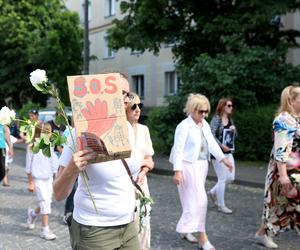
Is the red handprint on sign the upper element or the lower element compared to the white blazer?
upper

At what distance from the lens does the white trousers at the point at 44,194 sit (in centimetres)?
653

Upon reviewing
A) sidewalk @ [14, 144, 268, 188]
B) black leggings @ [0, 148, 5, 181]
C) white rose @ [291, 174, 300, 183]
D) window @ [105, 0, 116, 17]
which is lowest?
sidewalk @ [14, 144, 268, 188]

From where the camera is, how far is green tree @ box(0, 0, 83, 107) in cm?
2652

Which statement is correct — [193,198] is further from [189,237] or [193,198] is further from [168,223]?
[168,223]

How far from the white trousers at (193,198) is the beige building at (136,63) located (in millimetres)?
18825

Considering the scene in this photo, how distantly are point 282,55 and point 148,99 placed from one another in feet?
52.3

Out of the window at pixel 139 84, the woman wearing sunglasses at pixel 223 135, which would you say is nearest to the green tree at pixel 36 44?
the window at pixel 139 84

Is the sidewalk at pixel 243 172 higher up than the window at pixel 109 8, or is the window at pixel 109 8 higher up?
the window at pixel 109 8

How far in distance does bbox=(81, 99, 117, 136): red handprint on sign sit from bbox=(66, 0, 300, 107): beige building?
21.9m

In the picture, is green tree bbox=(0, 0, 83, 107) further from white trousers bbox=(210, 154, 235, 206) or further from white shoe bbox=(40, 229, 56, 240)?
white shoe bbox=(40, 229, 56, 240)

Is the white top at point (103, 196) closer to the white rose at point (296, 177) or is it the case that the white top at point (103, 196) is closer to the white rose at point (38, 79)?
the white rose at point (38, 79)

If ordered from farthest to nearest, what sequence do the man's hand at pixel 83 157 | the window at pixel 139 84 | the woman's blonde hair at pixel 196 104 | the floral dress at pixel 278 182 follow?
the window at pixel 139 84 < the woman's blonde hair at pixel 196 104 < the floral dress at pixel 278 182 < the man's hand at pixel 83 157

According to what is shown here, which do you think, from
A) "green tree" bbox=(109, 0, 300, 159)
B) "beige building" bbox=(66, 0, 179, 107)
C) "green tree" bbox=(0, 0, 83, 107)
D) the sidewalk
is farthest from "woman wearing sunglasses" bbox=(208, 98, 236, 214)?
"green tree" bbox=(0, 0, 83, 107)

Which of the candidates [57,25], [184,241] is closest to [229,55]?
[184,241]
